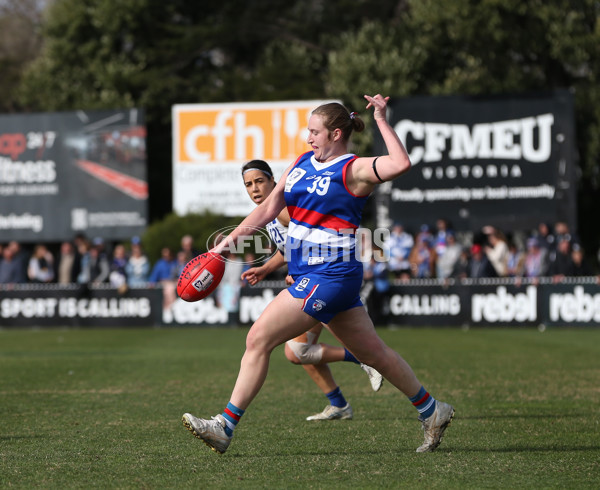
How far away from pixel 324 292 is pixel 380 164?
0.84 meters

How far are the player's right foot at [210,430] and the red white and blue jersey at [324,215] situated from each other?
105 cm

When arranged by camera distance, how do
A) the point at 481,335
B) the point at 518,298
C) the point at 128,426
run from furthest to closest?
the point at 518,298
the point at 481,335
the point at 128,426

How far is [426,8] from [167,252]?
525 inches

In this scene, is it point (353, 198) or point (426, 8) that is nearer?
point (353, 198)

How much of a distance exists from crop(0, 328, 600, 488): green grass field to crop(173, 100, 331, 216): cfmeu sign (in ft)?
43.5

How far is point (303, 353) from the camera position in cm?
823

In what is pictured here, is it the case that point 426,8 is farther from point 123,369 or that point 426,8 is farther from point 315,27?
point 123,369

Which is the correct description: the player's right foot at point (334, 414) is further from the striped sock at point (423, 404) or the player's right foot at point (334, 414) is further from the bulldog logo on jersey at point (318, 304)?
the bulldog logo on jersey at point (318, 304)

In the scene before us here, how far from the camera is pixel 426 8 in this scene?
31.7 m

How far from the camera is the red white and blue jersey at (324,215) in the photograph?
20.2 ft

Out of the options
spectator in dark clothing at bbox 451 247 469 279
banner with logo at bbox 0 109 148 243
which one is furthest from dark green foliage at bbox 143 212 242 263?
spectator in dark clothing at bbox 451 247 469 279

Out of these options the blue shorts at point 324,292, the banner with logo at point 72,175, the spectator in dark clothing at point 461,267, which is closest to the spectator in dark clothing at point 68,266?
the banner with logo at point 72,175

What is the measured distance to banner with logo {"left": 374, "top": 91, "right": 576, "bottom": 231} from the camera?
25609 mm

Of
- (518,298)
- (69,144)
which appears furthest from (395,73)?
(518,298)
